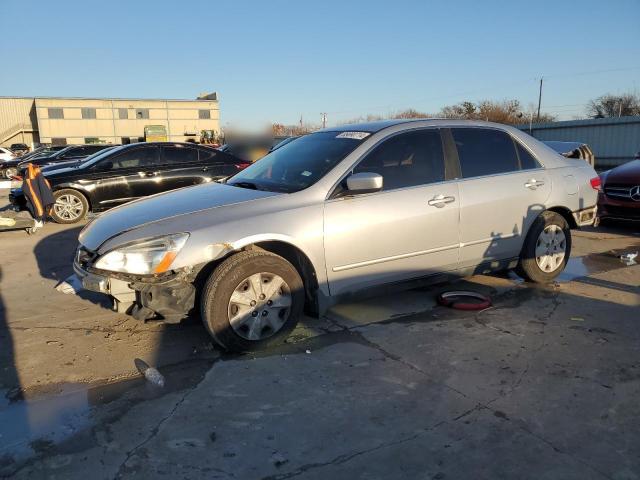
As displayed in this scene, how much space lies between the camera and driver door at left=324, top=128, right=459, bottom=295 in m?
4.15

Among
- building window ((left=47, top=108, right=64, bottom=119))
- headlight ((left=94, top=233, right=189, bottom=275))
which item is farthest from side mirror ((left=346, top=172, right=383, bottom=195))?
building window ((left=47, top=108, right=64, bottom=119))

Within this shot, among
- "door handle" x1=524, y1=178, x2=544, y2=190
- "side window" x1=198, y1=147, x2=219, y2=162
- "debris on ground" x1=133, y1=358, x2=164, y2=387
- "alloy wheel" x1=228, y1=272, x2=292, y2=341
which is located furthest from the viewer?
"side window" x1=198, y1=147, x2=219, y2=162

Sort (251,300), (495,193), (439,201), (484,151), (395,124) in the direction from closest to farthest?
(251,300) < (439,201) < (395,124) < (495,193) < (484,151)

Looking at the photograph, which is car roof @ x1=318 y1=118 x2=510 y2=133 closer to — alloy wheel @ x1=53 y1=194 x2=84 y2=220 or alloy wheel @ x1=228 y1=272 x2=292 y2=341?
alloy wheel @ x1=228 y1=272 x2=292 y2=341

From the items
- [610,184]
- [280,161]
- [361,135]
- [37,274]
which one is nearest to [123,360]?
[280,161]

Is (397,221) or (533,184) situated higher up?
(533,184)

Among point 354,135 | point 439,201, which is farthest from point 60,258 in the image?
point 439,201

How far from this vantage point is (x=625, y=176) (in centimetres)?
840

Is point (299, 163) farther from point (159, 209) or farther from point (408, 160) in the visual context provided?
point (159, 209)

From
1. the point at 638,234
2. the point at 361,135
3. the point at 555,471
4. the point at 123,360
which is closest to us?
the point at 555,471

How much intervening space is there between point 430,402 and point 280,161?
272 cm

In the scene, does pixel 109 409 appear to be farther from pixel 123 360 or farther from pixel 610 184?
pixel 610 184

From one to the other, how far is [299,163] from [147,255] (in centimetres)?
168

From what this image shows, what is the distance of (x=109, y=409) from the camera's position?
3186mm
